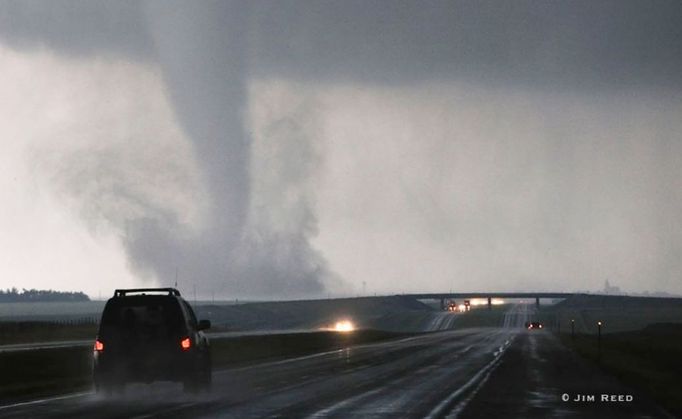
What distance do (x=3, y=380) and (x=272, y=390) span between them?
Result: 39.1 feet

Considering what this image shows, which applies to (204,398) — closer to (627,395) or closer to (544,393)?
(544,393)

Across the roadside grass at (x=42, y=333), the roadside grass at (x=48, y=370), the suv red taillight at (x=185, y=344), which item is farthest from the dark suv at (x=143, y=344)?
the roadside grass at (x=42, y=333)

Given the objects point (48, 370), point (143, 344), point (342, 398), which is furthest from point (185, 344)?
point (48, 370)

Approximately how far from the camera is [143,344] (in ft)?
103

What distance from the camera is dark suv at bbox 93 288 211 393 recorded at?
31.3 m

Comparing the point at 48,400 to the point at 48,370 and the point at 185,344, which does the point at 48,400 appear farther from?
the point at 48,370

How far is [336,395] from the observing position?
33.2 metres

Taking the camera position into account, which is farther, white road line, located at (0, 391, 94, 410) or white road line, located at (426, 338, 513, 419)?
white road line, located at (0, 391, 94, 410)

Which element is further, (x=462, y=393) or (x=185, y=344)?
(x=462, y=393)

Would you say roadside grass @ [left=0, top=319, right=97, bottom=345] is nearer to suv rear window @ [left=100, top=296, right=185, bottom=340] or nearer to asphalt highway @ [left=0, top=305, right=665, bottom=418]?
asphalt highway @ [left=0, top=305, right=665, bottom=418]

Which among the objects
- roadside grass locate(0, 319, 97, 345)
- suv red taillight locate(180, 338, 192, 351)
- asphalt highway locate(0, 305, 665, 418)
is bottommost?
asphalt highway locate(0, 305, 665, 418)

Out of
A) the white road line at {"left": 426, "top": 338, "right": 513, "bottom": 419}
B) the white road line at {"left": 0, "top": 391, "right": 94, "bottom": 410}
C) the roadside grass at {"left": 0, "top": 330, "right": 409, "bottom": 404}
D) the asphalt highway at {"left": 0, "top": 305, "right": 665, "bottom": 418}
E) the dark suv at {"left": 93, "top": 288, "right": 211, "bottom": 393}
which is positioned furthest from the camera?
the roadside grass at {"left": 0, "top": 330, "right": 409, "bottom": 404}

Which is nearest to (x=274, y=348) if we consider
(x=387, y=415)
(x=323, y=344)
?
(x=323, y=344)

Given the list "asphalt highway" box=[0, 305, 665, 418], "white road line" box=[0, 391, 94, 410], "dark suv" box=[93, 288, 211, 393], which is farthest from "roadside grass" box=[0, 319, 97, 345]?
"dark suv" box=[93, 288, 211, 393]
